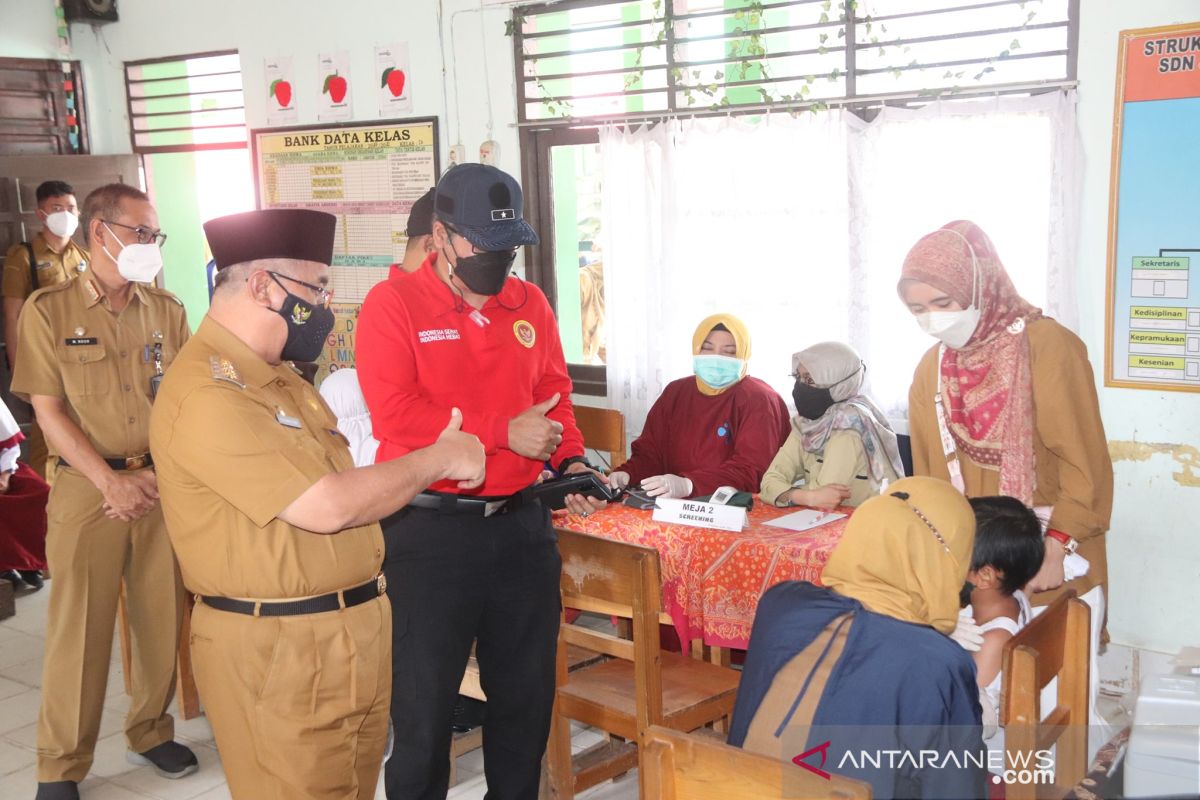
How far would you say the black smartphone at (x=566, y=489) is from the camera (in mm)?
2602

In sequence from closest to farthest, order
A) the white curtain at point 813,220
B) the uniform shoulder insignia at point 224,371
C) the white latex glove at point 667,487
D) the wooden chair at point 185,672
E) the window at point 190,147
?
1. the uniform shoulder insignia at point 224,371
2. the white latex glove at point 667,487
3. the wooden chair at point 185,672
4. the white curtain at point 813,220
5. the window at point 190,147

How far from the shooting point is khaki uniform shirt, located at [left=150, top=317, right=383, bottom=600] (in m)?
1.87

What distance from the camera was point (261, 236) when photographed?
204 cm

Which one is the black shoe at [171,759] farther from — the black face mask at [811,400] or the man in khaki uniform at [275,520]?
the black face mask at [811,400]

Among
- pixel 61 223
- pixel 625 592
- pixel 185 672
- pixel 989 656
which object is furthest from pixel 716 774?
pixel 61 223

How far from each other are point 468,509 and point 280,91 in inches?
165

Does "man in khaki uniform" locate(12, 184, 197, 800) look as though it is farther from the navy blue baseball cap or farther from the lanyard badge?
the navy blue baseball cap

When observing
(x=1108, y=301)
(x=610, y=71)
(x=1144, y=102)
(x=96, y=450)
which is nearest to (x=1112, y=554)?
(x=1108, y=301)

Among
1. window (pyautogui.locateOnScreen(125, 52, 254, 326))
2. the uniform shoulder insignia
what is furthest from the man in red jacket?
window (pyautogui.locateOnScreen(125, 52, 254, 326))

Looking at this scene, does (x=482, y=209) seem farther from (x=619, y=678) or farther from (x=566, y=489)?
(x=619, y=678)

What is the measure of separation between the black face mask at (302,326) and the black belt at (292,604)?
1.54 ft

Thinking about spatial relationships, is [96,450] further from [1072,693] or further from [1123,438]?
[1123,438]

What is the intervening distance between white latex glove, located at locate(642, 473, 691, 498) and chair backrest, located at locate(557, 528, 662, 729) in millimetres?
877

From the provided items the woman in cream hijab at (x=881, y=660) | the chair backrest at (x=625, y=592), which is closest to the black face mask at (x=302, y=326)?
the chair backrest at (x=625, y=592)
